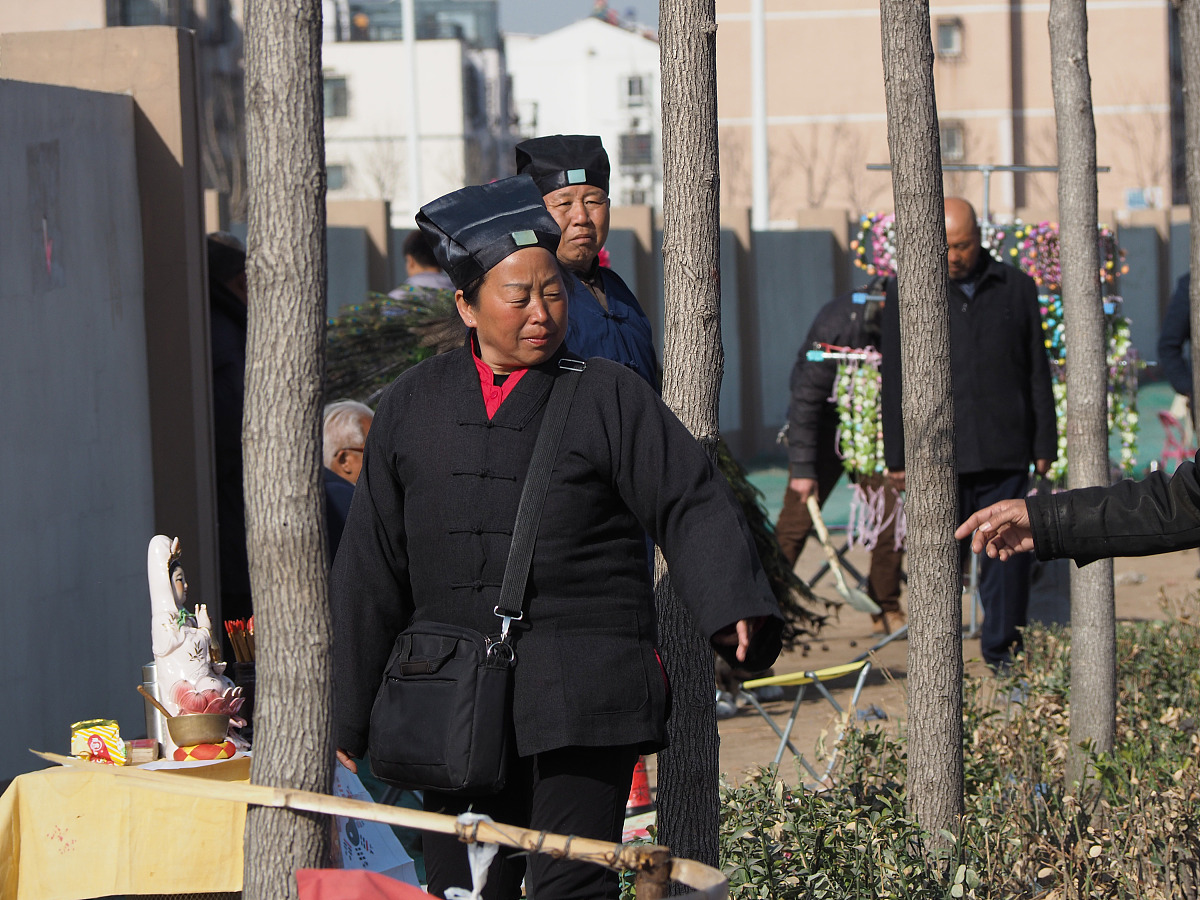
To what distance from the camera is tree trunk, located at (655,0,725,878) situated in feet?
10.2

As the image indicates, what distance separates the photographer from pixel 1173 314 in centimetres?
A: 844

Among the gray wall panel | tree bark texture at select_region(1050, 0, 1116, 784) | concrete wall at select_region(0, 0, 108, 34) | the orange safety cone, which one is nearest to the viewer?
tree bark texture at select_region(1050, 0, 1116, 784)

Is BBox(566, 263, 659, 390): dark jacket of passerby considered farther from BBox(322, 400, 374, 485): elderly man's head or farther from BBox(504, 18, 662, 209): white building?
BBox(504, 18, 662, 209): white building

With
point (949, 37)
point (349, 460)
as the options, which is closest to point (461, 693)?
point (349, 460)

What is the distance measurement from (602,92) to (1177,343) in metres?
67.1

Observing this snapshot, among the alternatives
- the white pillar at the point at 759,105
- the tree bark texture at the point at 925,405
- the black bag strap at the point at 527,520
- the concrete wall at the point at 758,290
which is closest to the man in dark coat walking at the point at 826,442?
the tree bark texture at the point at 925,405

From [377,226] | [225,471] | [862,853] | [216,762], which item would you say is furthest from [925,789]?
[377,226]

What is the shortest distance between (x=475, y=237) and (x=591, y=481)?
1.54 feet

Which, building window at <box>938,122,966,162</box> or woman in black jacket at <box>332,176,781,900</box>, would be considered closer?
woman in black jacket at <box>332,176,781,900</box>

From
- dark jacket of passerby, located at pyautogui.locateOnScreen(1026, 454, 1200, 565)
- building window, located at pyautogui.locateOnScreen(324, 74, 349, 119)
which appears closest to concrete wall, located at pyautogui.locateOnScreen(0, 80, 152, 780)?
dark jacket of passerby, located at pyautogui.locateOnScreen(1026, 454, 1200, 565)

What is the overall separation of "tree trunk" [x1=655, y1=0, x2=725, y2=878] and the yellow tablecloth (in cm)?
86

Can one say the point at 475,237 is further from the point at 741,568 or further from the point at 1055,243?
the point at 1055,243

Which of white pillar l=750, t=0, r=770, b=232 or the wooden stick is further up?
white pillar l=750, t=0, r=770, b=232

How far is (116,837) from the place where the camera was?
2920 millimetres
